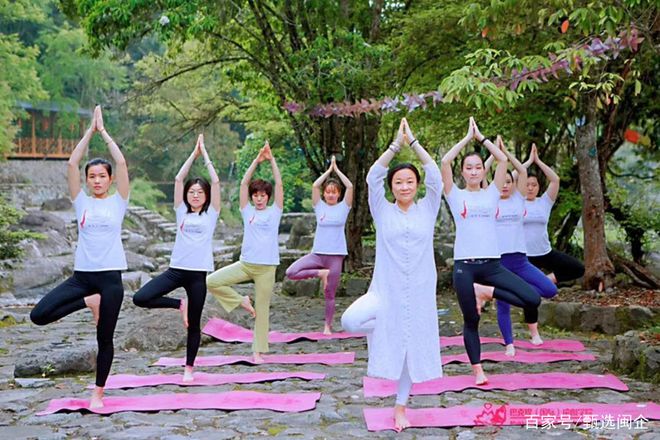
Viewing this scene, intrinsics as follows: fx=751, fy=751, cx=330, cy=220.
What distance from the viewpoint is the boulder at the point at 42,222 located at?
2436 centimetres

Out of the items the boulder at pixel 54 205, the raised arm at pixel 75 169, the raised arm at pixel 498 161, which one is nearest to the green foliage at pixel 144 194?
the boulder at pixel 54 205

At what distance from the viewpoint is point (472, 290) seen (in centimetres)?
674

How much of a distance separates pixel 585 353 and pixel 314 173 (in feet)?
25.1

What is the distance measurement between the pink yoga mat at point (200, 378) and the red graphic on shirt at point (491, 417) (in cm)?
187

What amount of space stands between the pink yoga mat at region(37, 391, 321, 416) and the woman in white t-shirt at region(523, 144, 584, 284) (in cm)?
380

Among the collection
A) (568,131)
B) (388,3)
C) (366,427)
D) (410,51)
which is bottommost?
(366,427)

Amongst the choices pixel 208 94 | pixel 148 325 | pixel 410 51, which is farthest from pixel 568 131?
pixel 208 94

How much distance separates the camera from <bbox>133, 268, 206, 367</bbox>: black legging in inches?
277

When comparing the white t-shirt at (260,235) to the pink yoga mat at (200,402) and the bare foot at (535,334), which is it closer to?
the pink yoga mat at (200,402)

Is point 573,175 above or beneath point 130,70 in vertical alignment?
beneath

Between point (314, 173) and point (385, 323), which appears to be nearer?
point (385, 323)

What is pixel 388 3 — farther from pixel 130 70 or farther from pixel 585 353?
pixel 130 70

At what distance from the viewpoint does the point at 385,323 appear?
5.33m

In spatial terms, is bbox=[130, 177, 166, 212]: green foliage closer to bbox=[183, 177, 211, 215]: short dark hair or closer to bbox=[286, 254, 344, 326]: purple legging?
bbox=[286, 254, 344, 326]: purple legging
